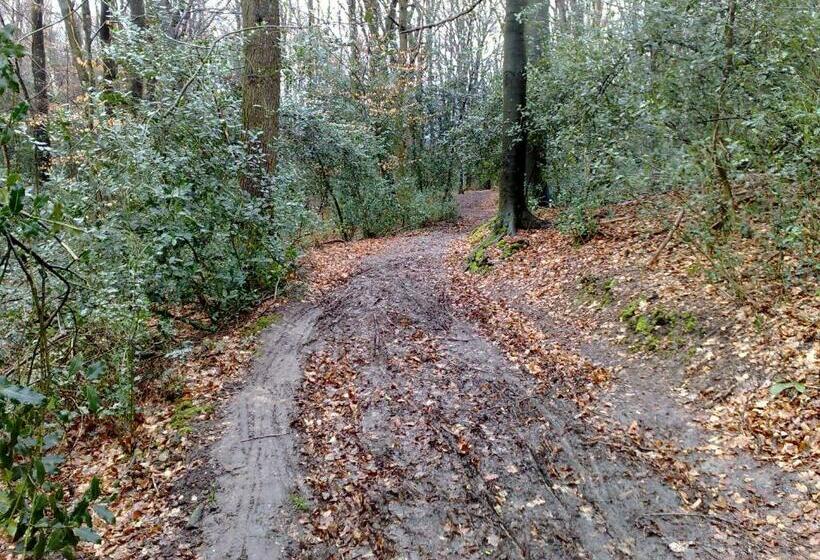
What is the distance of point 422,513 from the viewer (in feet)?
12.4

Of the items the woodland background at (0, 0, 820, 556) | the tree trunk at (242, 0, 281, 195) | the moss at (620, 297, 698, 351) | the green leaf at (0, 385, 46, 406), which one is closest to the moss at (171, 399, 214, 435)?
the woodland background at (0, 0, 820, 556)

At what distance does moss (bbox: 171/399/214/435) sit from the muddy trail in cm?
34

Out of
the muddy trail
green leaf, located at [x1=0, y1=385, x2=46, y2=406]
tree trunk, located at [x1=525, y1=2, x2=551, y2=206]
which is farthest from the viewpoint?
tree trunk, located at [x1=525, y1=2, x2=551, y2=206]

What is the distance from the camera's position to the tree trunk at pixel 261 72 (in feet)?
27.8

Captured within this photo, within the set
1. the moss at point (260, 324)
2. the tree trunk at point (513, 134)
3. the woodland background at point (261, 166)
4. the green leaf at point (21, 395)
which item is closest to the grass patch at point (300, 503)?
A: the woodland background at point (261, 166)

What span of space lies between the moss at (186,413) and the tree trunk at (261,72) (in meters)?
4.05

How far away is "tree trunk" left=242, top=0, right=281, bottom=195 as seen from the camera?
8.48m

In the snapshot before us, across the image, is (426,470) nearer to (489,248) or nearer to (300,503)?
Result: (300,503)

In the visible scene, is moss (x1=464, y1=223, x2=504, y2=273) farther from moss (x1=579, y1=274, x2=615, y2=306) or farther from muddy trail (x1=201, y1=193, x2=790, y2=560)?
muddy trail (x1=201, y1=193, x2=790, y2=560)

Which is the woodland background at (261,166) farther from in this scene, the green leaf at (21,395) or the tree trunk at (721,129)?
the green leaf at (21,395)

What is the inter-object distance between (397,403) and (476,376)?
3.43 ft

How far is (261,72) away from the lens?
8562 mm

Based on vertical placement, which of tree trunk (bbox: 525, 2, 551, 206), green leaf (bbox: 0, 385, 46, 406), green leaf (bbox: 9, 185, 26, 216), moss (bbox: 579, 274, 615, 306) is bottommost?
moss (bbox: 579, 274, 615, 306)

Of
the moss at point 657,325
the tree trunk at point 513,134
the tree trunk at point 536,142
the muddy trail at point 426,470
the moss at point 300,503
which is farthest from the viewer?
the tree trunk at point 536,142
